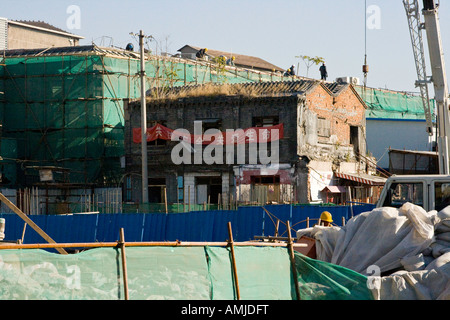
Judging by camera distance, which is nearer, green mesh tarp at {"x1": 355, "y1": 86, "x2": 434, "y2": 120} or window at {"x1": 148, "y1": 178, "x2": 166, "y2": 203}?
window at {"x1": 148, "y1": 178, "x2": 166, "y2": 203}

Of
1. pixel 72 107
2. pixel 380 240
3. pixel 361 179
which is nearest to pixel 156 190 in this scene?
pixel 72 107

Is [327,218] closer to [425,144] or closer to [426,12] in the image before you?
[426,12]

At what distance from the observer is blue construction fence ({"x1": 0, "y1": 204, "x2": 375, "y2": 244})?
25.1 meters

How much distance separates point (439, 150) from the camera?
82.3 ft

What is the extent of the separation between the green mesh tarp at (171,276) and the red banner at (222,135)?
998 inches

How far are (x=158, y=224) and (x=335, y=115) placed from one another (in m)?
17.2

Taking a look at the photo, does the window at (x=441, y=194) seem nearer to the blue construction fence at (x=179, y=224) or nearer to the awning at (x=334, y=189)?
the blue construction fence at (x=179, y=224)

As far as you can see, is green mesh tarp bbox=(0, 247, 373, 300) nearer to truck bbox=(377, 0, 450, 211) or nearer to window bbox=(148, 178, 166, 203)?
truck bbox=(377, 0, 450, 211)

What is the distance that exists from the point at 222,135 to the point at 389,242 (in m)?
24.7

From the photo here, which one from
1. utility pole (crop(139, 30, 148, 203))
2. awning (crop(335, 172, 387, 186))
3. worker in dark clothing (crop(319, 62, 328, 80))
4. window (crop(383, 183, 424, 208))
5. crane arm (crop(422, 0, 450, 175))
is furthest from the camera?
worker in dark clothing (crop(319, 62, 328, 80))

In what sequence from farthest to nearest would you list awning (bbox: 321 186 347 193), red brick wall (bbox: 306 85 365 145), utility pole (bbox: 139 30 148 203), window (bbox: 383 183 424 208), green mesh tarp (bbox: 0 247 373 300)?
red brick wall (bbox: 306 85 365 145), awning (bbox: 321 186 347 193), utility pole (bbox: 139 30 148 203), window (bbox: 383 183 424 208), green mesh tarp (bbox: 0 247 373 300)

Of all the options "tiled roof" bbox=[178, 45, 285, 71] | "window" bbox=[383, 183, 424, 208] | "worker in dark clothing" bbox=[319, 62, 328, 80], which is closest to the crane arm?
"window" bbox=[383, 183, 424, 208]

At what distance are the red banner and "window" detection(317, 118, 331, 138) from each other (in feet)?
9.50
